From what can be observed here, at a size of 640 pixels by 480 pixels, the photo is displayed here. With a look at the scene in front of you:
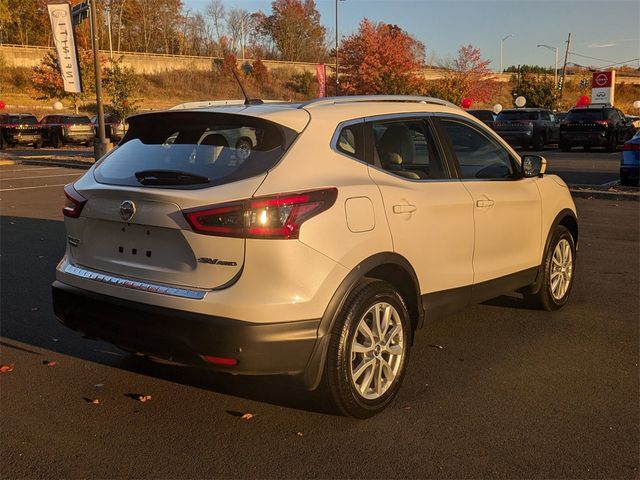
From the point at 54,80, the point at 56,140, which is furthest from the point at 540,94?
the point at 54,80

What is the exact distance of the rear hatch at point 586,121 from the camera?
25688 millimetres

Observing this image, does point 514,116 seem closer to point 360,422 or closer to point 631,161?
point 631,161

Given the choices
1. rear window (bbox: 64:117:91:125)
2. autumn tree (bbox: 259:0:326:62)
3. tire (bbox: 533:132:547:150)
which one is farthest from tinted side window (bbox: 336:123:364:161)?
autumn tree (bbox: 259:0:326:62)

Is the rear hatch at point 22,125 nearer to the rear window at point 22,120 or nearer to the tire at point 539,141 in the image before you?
the rear window at point 22,120

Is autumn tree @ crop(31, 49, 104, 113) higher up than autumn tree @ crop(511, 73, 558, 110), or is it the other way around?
autumn tree @ crop(31, 49, 104, 113)

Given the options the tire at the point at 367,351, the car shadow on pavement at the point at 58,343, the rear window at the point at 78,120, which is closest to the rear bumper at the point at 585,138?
the car shadow on pavement at the point at 58,343

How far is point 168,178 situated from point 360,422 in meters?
1.70

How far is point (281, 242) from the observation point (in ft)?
10.6

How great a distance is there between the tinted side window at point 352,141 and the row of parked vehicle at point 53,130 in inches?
1220

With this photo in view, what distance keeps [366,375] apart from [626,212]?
9.40 meters

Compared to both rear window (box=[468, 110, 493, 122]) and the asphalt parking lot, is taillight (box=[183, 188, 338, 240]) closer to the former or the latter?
the asphalt parking lot

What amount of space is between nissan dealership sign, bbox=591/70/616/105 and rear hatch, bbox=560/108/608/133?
1698 cm

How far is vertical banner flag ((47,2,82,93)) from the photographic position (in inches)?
774

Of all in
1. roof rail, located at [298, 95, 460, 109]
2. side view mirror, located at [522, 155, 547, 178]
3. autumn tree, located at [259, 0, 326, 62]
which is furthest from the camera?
autumn tree, located at [259, 0, 326, 62]
